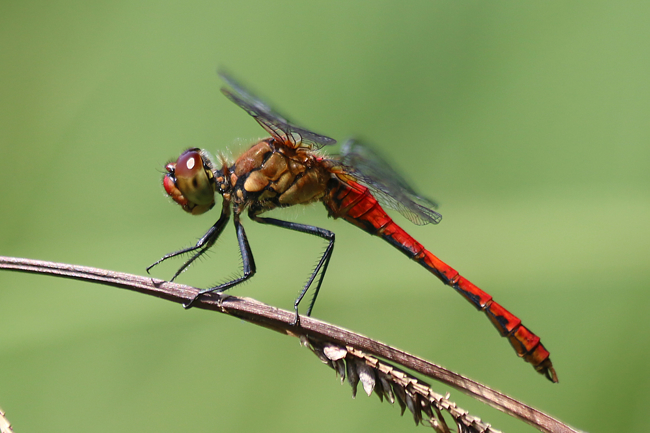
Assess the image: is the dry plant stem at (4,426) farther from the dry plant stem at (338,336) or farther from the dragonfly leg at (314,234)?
the dragonfly leg at (314,234)

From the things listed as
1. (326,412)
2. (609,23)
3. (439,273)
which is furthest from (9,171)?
(609,23)

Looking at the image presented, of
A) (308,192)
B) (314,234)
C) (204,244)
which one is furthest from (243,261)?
(308,192)

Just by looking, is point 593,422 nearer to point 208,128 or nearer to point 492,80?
point 492,80

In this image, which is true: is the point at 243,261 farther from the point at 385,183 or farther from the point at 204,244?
the point at 385,183

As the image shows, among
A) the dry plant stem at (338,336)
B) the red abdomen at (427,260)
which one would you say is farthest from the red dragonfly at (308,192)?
the dry plant stem at (338,336)

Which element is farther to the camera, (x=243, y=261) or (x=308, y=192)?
(x=308, y=192)
